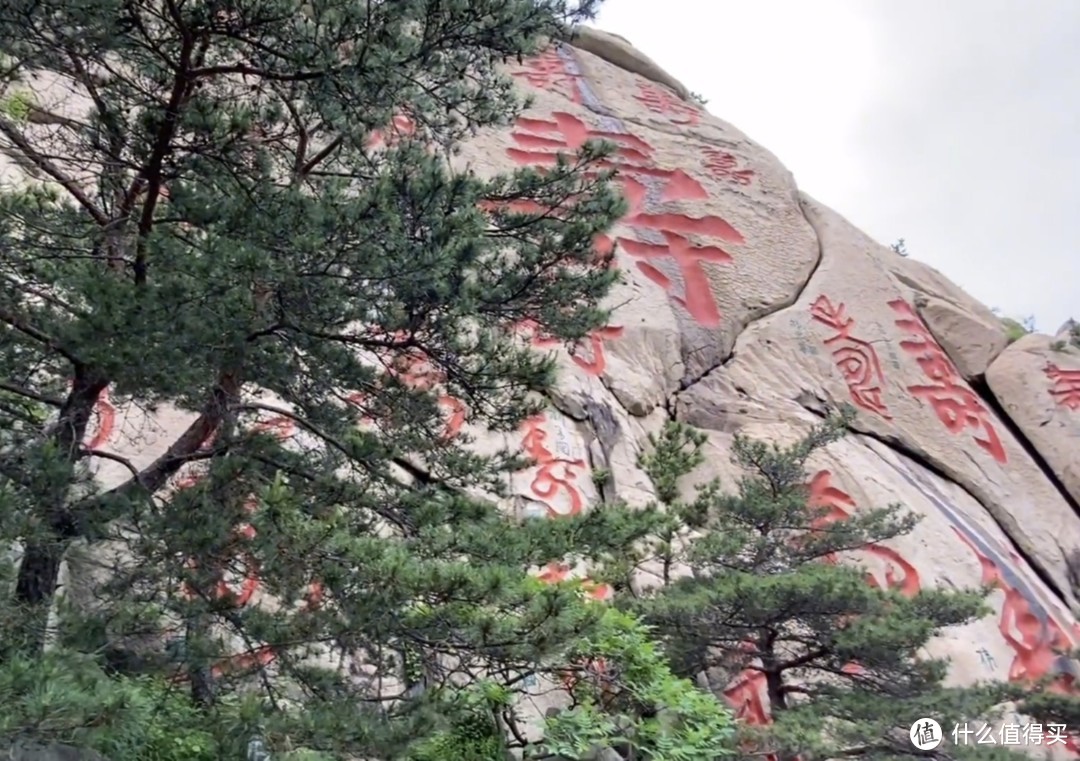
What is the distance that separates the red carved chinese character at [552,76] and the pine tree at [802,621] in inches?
177

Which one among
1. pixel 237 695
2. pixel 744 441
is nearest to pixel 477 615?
pixel 237 695

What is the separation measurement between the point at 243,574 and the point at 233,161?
47.0 inches

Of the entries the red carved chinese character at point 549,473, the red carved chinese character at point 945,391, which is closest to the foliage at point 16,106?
the red carved chinese character at point 549,473

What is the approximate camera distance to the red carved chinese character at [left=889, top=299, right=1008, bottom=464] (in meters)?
7.42

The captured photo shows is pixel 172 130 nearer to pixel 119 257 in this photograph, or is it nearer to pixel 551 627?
pixel 119 257

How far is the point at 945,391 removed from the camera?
7543 mm

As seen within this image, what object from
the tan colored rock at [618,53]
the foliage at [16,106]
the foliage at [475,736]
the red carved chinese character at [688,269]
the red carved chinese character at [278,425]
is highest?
the tan colored rock at [618,53]

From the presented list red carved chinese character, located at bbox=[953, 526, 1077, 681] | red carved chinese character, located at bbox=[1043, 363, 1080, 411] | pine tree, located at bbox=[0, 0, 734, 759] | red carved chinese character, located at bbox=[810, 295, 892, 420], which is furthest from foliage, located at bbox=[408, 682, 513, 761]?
red carved chinese character, located at bbox=[1043, 363, 1080, 411]

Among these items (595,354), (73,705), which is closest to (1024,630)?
(595,354)

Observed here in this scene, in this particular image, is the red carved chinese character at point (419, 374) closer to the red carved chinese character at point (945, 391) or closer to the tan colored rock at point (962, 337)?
the red carved chinese character at point (945, 391)

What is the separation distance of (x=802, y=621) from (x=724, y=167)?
202 inches

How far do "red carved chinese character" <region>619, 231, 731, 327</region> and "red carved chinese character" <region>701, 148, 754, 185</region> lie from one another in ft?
3.19

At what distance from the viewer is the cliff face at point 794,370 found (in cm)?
580

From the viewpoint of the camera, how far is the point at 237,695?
230cm
